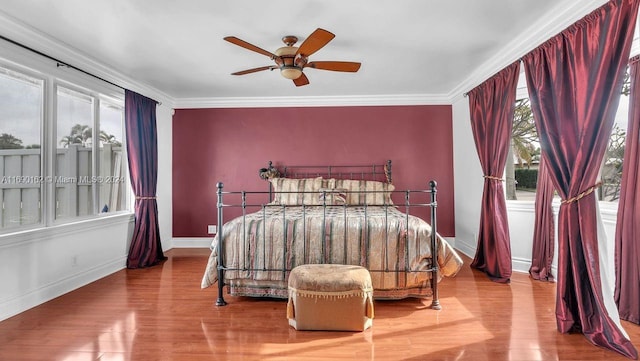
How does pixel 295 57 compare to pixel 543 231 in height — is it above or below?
above

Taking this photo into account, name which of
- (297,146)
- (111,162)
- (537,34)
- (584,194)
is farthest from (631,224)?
(111,162)

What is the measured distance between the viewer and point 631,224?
246 centimetres

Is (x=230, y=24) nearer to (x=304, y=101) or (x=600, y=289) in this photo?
(x=304, y=101)

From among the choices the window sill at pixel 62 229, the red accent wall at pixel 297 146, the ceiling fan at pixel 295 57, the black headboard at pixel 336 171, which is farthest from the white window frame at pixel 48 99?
the black headboard at pixel 336 171

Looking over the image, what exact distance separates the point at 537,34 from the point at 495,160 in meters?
1.25

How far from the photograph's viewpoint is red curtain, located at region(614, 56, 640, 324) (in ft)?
7.95

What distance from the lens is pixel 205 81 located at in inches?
167

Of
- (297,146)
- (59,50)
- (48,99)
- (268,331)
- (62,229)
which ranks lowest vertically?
(268,331)

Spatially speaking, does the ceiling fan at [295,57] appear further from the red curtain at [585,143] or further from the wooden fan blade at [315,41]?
the red curtain at [585,143]

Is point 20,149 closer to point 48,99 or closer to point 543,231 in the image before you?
point 48,99

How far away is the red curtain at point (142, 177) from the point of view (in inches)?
159

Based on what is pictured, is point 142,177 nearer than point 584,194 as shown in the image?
No

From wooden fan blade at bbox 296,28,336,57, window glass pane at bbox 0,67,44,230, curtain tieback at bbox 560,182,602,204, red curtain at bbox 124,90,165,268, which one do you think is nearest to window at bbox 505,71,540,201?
curtain tieback at bbox 560,182,602,204

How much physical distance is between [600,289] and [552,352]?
53 cm
